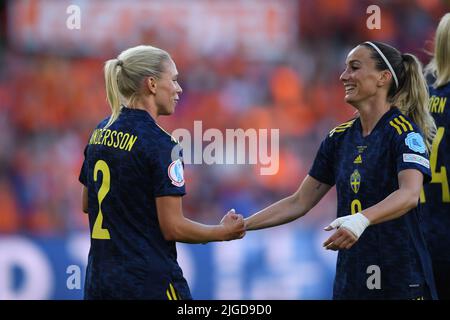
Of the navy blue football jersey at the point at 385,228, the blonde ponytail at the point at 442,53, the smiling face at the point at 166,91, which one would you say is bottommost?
the navy blue football jersey at the point at 385,228

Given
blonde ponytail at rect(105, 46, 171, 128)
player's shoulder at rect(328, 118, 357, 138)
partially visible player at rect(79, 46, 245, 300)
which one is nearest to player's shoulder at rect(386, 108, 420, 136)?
player's shoulder at rect(328, 118, 357, 138)

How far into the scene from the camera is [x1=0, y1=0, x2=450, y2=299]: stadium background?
324 inches

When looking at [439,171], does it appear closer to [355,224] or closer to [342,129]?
[342,129]

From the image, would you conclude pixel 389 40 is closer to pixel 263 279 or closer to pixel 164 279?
pixel 263 279

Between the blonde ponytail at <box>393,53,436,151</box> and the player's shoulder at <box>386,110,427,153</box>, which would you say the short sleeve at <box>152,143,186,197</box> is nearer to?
the player's shoulder at <box>386,110,427,153</box>

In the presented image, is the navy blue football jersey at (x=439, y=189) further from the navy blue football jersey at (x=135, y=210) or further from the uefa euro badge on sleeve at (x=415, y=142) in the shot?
the navy blue football jersey at (x=135, y=210)

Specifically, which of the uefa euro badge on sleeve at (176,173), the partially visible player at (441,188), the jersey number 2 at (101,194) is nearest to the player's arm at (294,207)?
the partially visible player at (441,188)

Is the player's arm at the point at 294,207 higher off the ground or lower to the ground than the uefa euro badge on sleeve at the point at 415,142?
lower

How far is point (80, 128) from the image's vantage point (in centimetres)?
965

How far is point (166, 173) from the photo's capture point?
3.68m

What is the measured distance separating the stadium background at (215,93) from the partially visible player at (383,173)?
399 cm

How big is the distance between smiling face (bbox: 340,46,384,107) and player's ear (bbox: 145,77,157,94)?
972mm

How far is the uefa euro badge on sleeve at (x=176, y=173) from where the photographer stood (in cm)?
369
